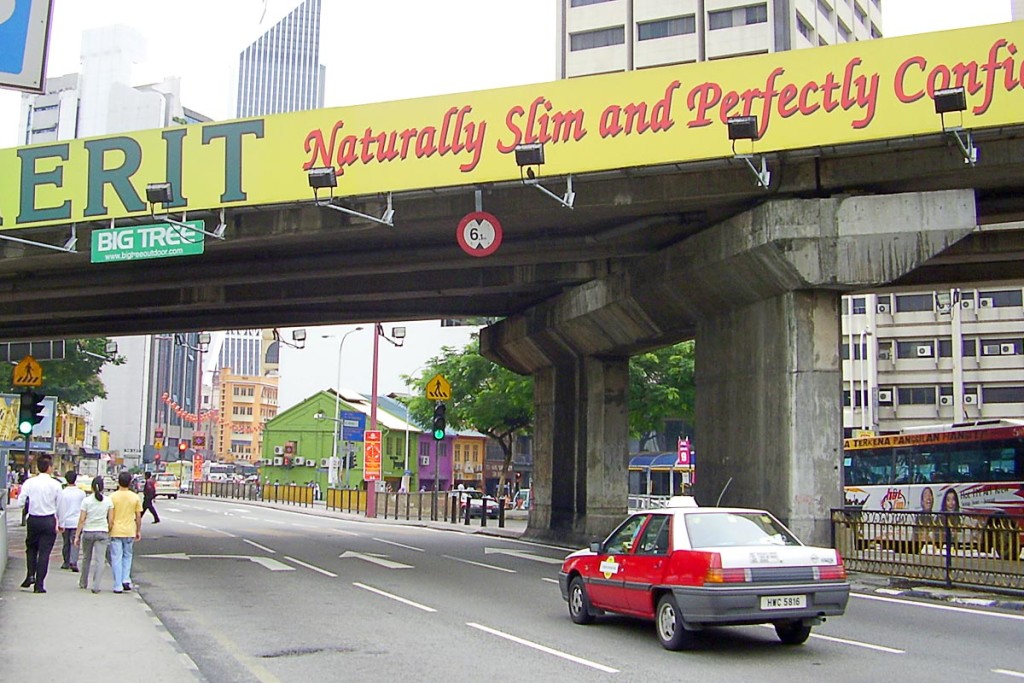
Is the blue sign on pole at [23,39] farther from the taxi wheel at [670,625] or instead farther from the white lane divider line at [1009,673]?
the white lane divider line at [1009,673]

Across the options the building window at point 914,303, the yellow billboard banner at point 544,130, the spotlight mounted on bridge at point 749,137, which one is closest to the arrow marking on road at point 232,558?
the yellow billboard banner at point 544,130

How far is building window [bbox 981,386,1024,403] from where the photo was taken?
2432 inches

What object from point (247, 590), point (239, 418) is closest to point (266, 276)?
point (247, 590)

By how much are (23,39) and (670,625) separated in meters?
8.06

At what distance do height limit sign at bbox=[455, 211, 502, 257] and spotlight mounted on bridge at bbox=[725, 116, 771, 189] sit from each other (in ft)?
15.1

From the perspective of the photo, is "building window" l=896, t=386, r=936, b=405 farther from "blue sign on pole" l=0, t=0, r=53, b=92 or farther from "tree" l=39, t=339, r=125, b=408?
"blue sign on pole" l=0, t=0, r=53, b=92

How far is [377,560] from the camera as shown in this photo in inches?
911

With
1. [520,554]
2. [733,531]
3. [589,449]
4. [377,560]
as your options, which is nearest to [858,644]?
[733,531]

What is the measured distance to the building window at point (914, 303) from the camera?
6469cm

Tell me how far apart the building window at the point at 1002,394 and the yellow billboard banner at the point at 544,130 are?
164 feet

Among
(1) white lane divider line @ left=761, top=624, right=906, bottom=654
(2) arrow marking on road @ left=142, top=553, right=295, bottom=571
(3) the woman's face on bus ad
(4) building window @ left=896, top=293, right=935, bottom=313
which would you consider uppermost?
(4) building window @ left=896, top=293, right=935, bottom=313

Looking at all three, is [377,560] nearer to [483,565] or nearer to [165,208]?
[483,565]

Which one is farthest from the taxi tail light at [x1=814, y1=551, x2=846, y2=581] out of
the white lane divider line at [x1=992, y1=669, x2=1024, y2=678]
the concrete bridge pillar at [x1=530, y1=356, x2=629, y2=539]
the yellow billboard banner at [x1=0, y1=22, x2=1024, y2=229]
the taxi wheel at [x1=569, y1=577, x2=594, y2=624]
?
the concrete bridge pillar at [x1=530, y1=356, x2=629, y2=539]

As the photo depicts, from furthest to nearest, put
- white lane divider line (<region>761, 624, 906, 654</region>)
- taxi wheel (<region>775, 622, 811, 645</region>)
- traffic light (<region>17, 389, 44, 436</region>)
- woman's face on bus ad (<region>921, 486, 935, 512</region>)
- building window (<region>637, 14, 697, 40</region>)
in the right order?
1. building window (<region>637, 14, 697, 40</region>)
2. woman's face on bus ad (<region>921, 486, 935, 512</region>)
3. traffic light (<region>17, 389, 44, 436</region>)
4. taxi wheel (<region>775, 622, 811, 645</region>)
5. white lane divider line (<region>761, 624, 906, 654</region>)
